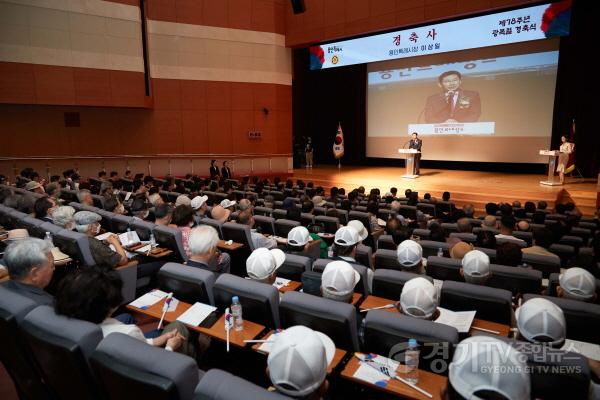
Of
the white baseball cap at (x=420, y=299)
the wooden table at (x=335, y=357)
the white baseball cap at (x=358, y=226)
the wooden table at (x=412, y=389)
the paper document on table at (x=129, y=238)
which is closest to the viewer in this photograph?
the wooden table at (x=412, y=389)

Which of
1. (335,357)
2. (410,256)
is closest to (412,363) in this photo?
(335,357)

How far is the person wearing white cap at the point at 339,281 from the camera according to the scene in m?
2.90

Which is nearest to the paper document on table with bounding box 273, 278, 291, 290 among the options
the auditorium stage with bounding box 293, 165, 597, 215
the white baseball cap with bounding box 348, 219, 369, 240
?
the white baseball cap with bounding box 348, 219, 369, 240

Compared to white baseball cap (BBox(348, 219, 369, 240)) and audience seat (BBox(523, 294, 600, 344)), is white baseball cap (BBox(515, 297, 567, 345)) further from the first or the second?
white baseball cap (BBox(348, 219, 369, 240))

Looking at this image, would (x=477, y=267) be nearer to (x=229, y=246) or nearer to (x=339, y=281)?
(x=339, y=281)

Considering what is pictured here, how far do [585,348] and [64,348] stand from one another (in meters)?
3.17

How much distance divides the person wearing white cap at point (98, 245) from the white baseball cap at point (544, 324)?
10.9 feet

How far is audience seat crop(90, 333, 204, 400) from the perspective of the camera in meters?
1.70

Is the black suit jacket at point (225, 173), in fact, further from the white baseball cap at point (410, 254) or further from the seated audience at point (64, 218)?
the white baseball cap at point (410, 254)

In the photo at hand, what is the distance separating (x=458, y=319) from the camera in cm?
276

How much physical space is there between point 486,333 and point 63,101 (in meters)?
13.3

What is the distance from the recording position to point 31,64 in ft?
37.5

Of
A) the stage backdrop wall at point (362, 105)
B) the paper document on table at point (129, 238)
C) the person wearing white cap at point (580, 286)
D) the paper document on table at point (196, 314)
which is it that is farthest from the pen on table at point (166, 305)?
the stage backdrop wall at point (362, 105)

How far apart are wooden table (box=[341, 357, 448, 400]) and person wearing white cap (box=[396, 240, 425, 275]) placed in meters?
1.63
